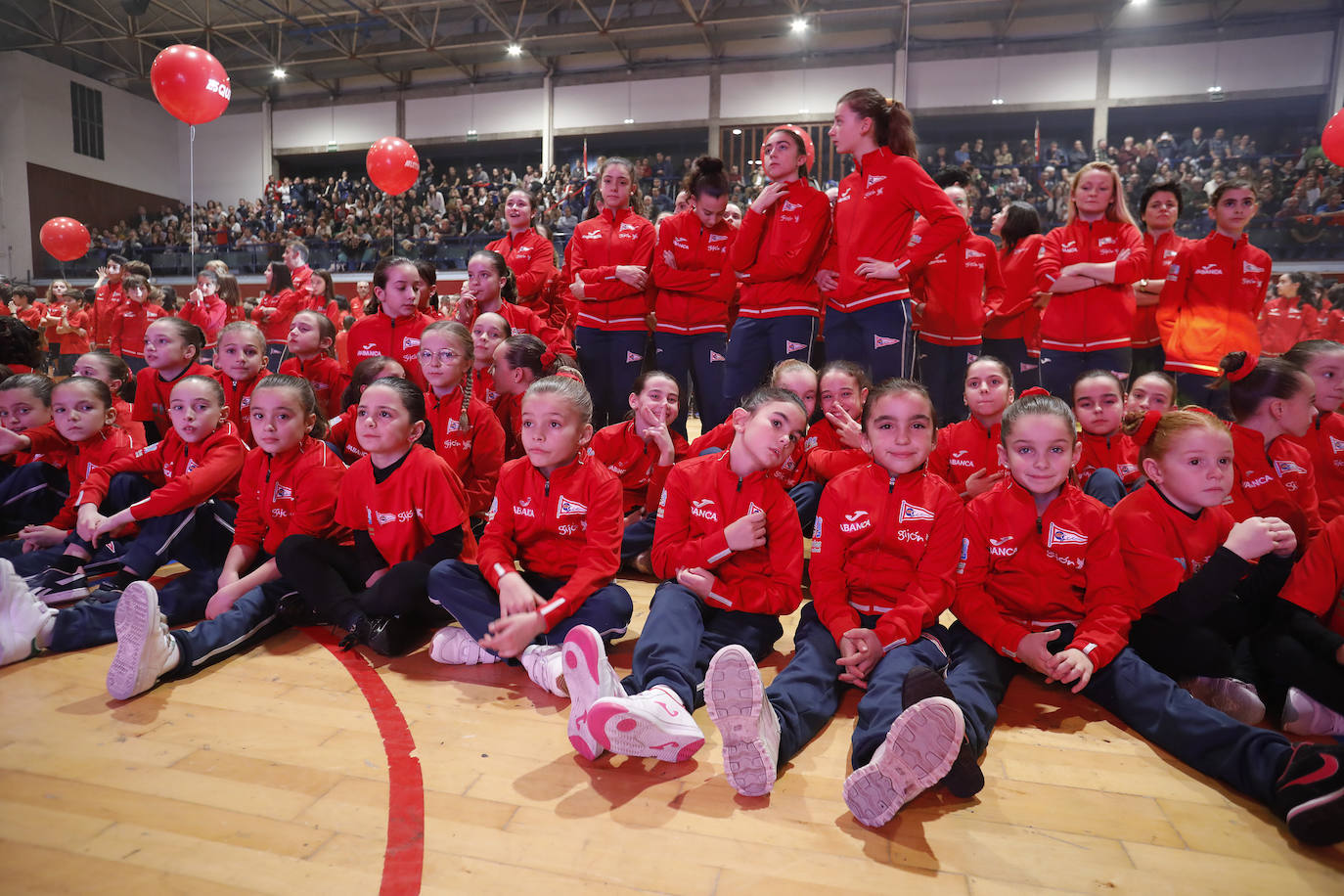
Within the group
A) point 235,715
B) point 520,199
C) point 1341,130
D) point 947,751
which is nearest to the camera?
point 947,751

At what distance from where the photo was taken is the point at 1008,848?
4.98 feet

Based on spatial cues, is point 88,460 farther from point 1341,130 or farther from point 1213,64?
point 1213,64

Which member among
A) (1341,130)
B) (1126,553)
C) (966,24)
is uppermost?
(966,24)

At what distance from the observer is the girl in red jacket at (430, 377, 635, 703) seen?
2295 millimetres

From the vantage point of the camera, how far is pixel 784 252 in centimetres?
342

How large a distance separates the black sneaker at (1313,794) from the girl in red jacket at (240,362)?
12.9 feet

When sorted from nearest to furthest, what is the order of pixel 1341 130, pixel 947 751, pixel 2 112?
pixel 947 751 < pixel 1341 130 < pixel 2 112

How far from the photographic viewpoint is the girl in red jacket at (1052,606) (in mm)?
1883

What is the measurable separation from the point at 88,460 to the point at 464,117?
49.5 ft

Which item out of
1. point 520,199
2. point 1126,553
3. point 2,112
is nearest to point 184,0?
point 2,112

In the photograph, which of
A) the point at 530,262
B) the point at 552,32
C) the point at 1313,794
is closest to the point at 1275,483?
the point at 1313,794

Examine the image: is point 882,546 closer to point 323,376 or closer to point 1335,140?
point 323,376

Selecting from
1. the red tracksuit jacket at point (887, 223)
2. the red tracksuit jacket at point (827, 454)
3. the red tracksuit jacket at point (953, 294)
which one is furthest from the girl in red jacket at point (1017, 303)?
the red tracksuit jacket at point (827, 454)

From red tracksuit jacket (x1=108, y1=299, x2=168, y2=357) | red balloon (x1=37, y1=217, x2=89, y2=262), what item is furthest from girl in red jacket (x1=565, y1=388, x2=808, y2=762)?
red balloon (x1=37, y1=217, x2=89, y2=262)
